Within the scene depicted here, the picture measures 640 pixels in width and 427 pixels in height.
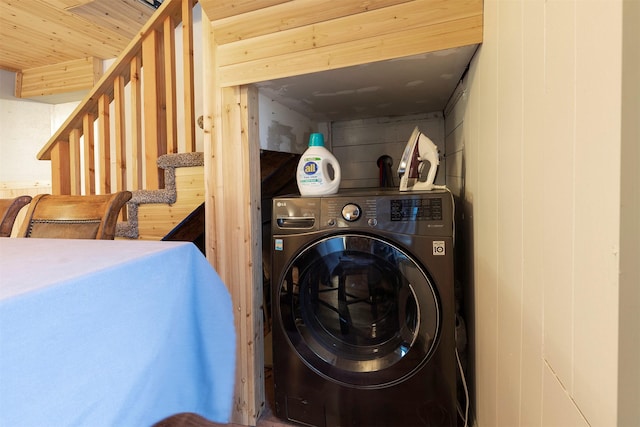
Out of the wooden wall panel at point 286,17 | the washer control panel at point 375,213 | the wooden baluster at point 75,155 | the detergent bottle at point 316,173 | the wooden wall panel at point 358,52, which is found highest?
the wooden wall panel at point 286,17

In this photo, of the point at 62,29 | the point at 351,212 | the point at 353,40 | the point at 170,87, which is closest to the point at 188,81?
the point at 170,87

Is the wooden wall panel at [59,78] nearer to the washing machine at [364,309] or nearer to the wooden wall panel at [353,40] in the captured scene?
→ the wooden wall panel at [353,40]

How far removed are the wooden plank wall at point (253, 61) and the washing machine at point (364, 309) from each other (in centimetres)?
15

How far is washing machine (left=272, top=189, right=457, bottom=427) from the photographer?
1163 millimetres

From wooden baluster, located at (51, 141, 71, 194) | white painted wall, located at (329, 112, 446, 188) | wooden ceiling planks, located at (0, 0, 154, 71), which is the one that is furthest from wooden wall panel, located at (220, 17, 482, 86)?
wooden ceiling planks, located at (0, 0, 154, 71)

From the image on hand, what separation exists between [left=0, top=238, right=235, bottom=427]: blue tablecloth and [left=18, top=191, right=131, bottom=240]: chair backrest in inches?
11.8

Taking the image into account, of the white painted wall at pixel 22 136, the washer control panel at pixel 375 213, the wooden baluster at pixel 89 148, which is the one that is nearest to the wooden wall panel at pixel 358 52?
the washer control panel at pixel 375 213

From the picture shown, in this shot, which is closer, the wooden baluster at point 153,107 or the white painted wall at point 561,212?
the white painted wall at point 561,212

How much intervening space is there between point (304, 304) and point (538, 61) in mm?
1105

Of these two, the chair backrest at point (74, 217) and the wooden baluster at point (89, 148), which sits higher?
the wooden baluster at point (89, 148)

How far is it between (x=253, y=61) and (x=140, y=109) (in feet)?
4.23

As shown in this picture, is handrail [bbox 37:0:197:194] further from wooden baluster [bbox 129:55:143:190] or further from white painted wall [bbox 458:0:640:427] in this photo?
white painted wall [bbox 458:0:640:427]

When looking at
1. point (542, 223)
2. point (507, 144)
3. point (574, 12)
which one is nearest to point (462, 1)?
point (507, 144)

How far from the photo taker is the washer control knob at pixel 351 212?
1228mm
